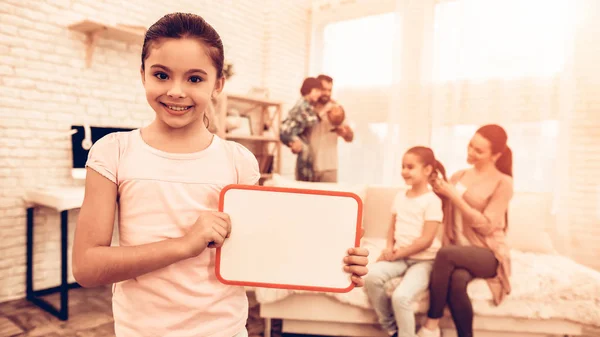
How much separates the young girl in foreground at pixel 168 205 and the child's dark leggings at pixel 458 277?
1606mm

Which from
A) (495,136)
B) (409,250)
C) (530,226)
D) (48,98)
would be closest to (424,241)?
(409,250)

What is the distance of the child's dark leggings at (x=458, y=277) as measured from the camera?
2.02 metres

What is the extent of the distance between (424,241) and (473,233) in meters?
0.32

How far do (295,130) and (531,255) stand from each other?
6.58 ft

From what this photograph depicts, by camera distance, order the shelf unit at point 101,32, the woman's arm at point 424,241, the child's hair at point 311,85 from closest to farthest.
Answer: the woman's arm at point 424,241, the shelf unit at point 101,32, the child's hair at point 311,85

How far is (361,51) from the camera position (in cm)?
466

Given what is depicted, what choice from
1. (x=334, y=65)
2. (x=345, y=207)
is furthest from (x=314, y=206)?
(x=334, y=65)

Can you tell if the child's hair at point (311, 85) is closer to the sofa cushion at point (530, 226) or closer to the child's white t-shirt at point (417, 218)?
the child's white t-shirt at point (417, 218)

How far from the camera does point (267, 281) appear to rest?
640mm

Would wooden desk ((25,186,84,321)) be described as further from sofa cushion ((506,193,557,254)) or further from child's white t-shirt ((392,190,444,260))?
sofa cushion ((506,193,557,254))

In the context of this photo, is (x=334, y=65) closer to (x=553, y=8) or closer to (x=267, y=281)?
(x=553, y=8)

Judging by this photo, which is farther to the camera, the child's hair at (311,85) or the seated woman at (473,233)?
the child's hair at (311,85)

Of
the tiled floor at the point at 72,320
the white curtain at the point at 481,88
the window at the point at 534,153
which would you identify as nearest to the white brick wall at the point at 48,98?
the tiled floor at the point at 72,320

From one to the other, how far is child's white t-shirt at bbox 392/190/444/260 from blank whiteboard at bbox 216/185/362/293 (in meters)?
1.64
